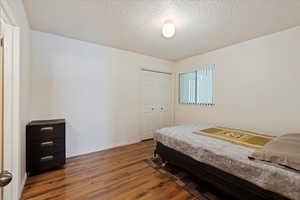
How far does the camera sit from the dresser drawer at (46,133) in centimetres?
207

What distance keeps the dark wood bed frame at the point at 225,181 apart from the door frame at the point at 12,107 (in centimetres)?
195

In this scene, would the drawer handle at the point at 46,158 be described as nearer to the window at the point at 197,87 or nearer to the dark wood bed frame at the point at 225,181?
the dark wood bed frame at the point at 225,181

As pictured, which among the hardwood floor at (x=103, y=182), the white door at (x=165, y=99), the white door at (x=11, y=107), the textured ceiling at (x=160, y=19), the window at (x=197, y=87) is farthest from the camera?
the white door at (x=165, y=99)

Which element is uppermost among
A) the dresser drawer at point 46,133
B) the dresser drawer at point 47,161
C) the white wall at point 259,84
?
the white wall at point 259,84

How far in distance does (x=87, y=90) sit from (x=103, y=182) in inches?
71.5

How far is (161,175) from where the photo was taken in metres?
2.12

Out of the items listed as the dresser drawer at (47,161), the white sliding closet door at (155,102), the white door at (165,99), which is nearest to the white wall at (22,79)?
the dresser drawer at (47,161)

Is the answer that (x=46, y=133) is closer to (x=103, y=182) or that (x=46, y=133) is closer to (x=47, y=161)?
(x=47, y=161)

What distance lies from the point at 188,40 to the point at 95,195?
9.94 feet

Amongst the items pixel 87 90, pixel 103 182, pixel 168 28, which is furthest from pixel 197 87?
pixel 103 182

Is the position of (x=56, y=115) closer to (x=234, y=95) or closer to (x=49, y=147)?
(x=49, y=147)

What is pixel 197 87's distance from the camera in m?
3.84

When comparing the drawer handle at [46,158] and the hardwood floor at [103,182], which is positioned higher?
the drawer handle at [46,158]

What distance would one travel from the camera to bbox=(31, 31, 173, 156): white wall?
8.23 ft
